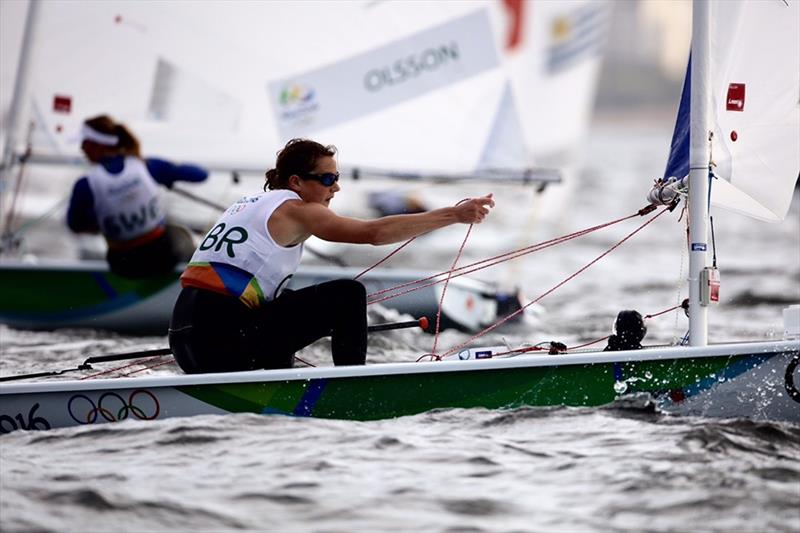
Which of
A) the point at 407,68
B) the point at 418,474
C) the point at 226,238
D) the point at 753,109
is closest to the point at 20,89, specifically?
the point at 407,68

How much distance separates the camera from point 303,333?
3.50m

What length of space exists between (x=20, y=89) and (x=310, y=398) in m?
3.66

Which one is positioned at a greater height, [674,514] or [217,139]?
[217,139]

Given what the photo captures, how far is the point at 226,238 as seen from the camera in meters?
3.47

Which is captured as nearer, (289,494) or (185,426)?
(289,494)

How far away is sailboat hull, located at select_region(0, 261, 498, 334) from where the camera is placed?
620 centimetres

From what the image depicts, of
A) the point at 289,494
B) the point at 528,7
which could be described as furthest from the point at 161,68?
the point at 289,494

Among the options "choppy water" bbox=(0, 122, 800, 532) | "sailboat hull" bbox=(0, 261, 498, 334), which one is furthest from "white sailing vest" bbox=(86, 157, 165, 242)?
"choppy water" bbox=(0, 122, 800, 532)

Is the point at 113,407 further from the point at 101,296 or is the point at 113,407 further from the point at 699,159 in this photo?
the point at 101,296

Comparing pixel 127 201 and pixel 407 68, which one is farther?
pixel 407 68

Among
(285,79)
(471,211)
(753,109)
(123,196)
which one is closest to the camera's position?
(471,211)

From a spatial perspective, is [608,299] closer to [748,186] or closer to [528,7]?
[528,7]

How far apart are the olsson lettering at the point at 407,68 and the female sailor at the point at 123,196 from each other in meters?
1.19

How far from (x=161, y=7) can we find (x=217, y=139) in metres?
0.86
